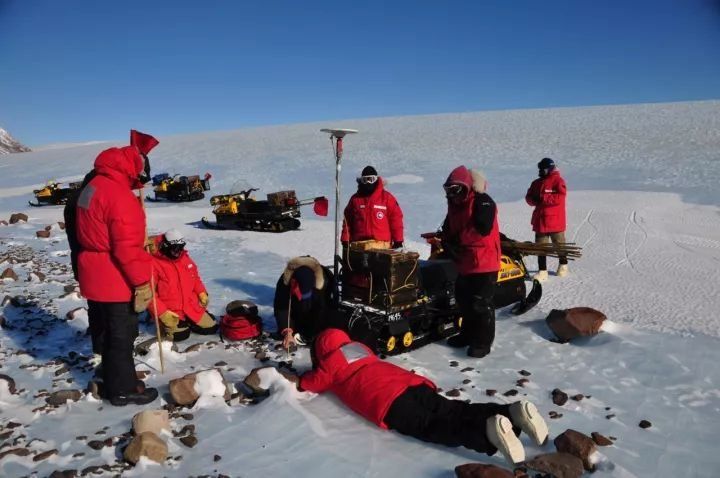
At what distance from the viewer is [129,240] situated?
11.1 ft

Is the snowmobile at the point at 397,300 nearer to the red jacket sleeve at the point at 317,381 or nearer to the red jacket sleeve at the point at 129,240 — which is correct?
the red jacket sleeve at the point at 317,381

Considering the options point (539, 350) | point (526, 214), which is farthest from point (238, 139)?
point (539, 350)

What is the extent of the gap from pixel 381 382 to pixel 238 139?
31.9m

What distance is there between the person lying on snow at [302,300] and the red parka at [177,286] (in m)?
0.94

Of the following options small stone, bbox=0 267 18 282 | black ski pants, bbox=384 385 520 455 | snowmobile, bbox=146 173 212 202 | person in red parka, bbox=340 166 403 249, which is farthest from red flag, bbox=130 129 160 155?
snowmobile, bbox=146 173 212 202

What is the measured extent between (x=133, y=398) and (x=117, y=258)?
3.41 feet

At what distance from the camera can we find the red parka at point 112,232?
10.9 feet

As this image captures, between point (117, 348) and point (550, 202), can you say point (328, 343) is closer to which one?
point (117, 348)

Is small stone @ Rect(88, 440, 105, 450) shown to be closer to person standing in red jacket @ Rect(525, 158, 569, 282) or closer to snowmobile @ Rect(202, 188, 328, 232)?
person standing in red jacket @ Rect(525, 158, 569, 282)

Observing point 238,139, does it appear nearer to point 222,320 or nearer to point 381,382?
point 222,320

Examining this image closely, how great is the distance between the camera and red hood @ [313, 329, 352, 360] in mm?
3545

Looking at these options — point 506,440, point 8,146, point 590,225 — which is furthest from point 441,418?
point 8,146

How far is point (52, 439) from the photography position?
309cm

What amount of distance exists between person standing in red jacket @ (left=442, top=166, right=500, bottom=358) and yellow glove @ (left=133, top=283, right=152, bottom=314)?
262 centimetres
